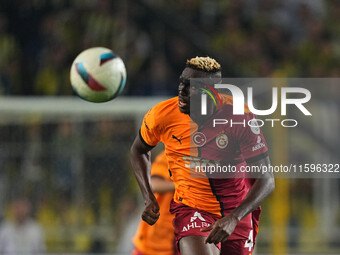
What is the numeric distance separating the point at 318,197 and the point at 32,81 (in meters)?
4.42

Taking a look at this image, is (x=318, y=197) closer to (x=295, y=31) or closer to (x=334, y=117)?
(x=334, y=117)

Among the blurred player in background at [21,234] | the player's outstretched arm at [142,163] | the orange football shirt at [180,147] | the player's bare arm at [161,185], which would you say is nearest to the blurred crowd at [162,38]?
the blurred player in background at [21,234]

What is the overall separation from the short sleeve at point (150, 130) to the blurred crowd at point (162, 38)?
491 cm

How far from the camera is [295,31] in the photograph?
10.9 m

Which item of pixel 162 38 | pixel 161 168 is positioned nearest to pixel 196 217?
pixel 161 168

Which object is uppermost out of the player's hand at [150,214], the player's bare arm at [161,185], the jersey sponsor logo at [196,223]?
the player's hand at [150,214]

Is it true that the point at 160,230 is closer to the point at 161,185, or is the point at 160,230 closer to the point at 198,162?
the point at 161,185

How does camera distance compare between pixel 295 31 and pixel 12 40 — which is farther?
pixel 295 31

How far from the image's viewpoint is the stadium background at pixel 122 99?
7.47 meters

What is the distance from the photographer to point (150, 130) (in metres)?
4.07

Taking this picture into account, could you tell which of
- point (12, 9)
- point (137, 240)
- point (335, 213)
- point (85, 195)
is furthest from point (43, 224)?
point (12, 9)

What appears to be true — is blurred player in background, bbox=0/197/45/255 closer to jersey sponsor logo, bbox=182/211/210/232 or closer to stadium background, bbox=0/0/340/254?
stadium background, bbox=0/0/340/254

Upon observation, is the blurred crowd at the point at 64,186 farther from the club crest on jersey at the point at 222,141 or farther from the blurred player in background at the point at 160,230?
the club crest on jersey at the point at 222,141

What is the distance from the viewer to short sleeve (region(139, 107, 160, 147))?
405 centimetres
